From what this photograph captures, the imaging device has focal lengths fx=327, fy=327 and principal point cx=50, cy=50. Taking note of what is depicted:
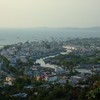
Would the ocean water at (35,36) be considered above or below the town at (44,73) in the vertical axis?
below

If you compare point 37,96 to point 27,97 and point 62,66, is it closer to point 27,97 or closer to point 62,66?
point 27,97

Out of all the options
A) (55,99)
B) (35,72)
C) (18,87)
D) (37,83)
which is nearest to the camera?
(55,99)

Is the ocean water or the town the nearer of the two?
the town

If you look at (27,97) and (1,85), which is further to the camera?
(1,85)

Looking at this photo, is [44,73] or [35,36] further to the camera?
[35,36]

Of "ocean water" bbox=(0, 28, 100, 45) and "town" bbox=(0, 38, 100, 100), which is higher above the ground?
"town" bbox=(0, 38, 100, 100)

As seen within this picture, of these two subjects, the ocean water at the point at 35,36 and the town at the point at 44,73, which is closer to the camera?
the town at the point at 44,73

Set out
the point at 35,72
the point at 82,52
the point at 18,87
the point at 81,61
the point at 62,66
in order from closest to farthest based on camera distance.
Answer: the point at 18,87, the point at 35,72, the point at 62,66, the point at 81,61, the point at 82,52

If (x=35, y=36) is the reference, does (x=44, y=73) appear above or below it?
above

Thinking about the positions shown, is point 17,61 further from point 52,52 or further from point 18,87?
point 18,87

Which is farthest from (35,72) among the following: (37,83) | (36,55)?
(36,55)
